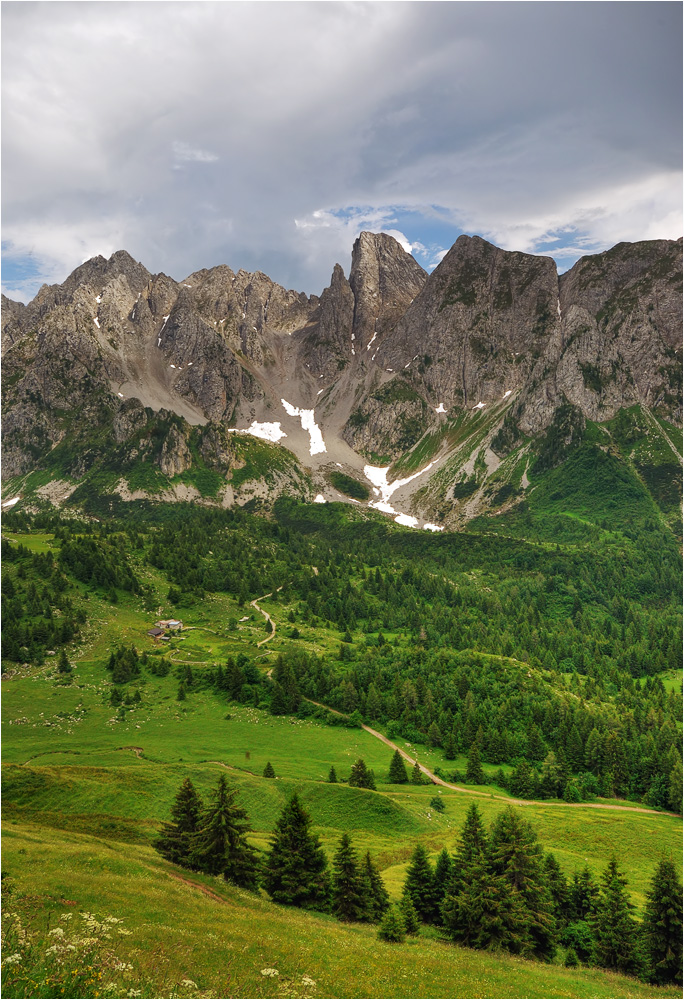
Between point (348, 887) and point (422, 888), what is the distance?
24.8ft

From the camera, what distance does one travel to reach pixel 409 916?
46.3 metres

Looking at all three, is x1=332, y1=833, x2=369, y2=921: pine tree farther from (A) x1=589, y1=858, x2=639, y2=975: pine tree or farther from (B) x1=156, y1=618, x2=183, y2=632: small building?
(B) x1=156, y1=618, x2=183, y2=632: small building

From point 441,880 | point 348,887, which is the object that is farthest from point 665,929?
point 348,887

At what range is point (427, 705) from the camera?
124812 millimetres

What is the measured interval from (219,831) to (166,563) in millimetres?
159543

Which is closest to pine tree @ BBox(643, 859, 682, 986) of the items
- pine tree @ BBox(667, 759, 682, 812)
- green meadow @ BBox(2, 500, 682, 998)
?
green meadow @ BBox(2, 500, 682, 998)

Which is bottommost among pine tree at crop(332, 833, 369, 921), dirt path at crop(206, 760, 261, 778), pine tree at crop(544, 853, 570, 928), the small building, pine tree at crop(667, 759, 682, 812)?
pine tree at crop(667, 759, 682, 812)

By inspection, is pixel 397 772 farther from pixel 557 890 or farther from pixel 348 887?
pixel 348 887

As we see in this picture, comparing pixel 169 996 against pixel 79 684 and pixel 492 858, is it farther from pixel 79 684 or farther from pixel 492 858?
pixel 79 684

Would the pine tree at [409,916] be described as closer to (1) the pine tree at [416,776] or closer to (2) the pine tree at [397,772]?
(2) the pine tree at [397,772]

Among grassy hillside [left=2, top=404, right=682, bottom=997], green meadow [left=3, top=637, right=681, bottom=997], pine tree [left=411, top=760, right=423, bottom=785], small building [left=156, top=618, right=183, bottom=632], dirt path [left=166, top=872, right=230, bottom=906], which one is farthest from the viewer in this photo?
small building [left=156, top=618, right=183, bottom=632]

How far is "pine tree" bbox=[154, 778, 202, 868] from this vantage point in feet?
158

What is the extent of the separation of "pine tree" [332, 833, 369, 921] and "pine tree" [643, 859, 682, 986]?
22.6m

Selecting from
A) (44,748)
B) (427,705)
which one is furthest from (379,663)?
(44,748)
